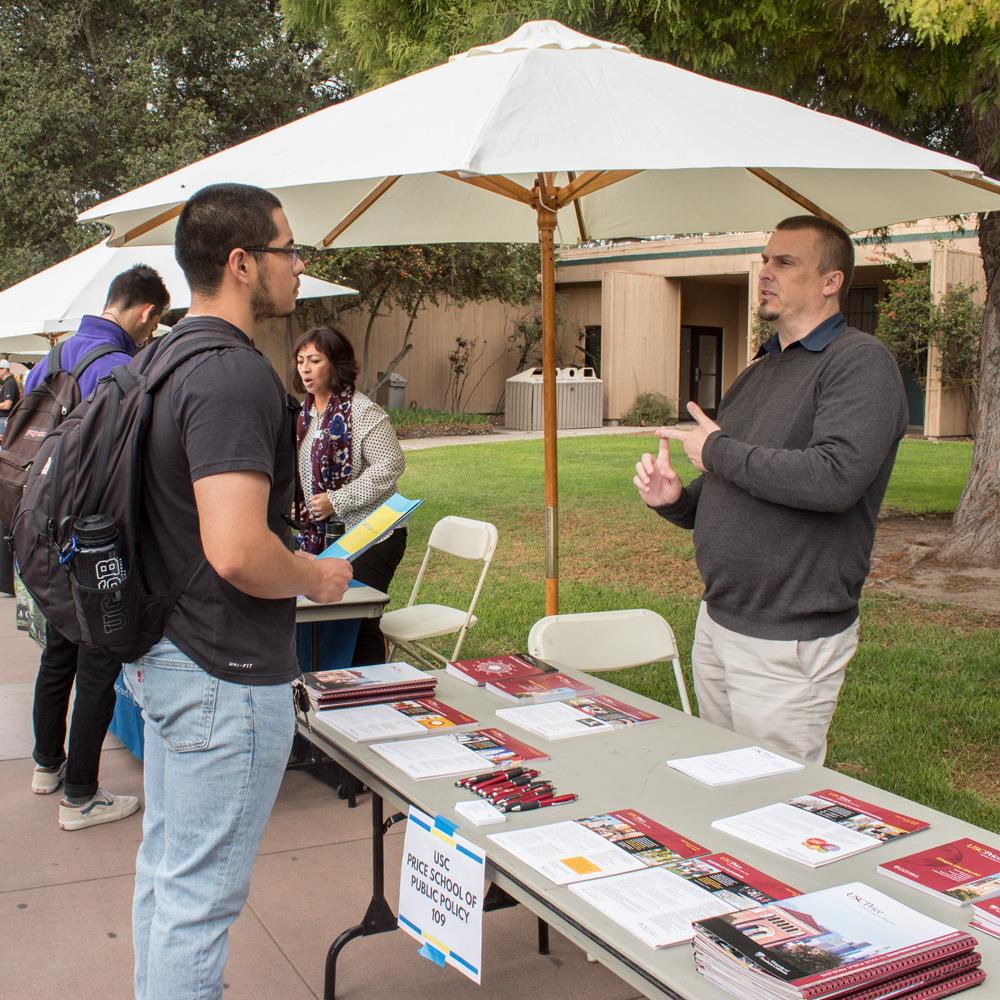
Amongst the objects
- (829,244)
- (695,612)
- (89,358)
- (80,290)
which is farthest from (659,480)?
(80,290)

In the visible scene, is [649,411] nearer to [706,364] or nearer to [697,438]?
[706,364]

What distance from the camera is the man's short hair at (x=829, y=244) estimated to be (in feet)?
9.61

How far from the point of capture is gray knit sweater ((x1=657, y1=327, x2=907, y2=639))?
8.84 ft

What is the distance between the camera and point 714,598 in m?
3.00

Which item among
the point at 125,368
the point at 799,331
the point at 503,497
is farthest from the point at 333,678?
the point at 503,497

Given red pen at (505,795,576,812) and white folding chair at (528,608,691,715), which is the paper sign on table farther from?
white folding chair at (528,608,691,715)

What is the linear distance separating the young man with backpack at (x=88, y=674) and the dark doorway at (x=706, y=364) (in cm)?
2452

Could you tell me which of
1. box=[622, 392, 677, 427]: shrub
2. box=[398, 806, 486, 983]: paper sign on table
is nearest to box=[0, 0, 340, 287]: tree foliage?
box=[622, 392, 677, 427]: shrub

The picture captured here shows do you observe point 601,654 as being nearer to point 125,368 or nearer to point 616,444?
point 125,368

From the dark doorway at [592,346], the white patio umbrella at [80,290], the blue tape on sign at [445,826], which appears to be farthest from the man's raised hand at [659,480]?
the dark doorway at [592,346]

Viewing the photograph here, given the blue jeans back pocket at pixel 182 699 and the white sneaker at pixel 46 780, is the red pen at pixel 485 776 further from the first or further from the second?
the white sneaker at pixel 46 780

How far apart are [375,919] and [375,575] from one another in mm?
2362

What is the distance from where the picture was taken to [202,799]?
203 cm

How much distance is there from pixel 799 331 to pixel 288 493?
156 centimetres
